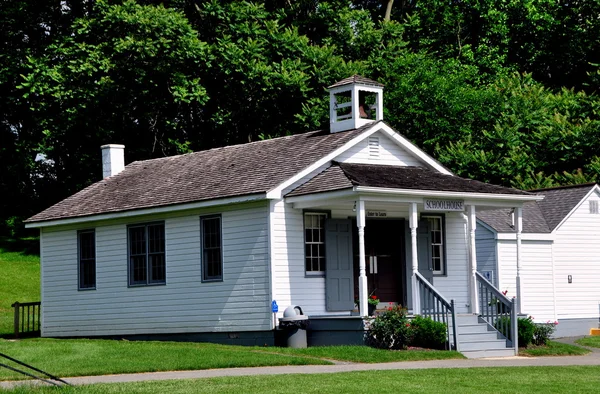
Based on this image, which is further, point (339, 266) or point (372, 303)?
point (339, 266)

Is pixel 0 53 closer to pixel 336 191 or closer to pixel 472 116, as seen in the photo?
pixel 472 116

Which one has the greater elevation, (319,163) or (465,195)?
(319,163)

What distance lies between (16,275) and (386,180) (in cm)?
2182

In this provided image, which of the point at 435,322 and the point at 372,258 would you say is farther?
the point at 372,258

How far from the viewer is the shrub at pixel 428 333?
→ 2408cm

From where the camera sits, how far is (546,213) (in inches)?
1337

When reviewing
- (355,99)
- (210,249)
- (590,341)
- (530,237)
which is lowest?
(590,341)

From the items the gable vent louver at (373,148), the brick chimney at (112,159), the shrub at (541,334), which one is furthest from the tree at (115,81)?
the shrub at (541,334)

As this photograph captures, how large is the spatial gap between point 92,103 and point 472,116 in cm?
1465

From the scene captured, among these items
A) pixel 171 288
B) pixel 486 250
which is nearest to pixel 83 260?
pixel 171 288

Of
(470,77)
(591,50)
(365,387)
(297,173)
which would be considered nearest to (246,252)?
(297,173)

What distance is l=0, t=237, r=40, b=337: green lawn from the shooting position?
1482 inches

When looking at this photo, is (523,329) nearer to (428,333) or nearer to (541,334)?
(541,334)

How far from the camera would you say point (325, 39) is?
44969mm
